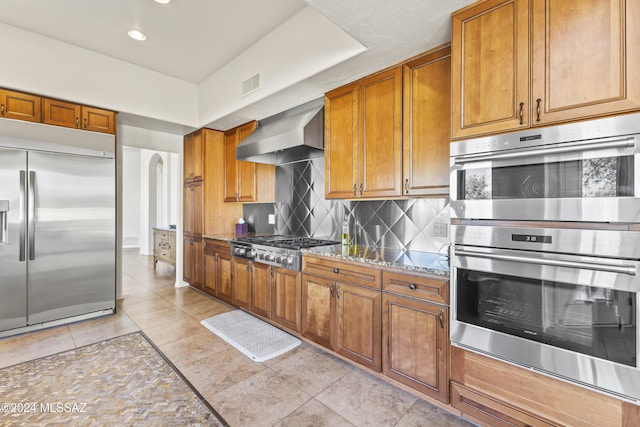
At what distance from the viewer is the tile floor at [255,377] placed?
70.7 inches

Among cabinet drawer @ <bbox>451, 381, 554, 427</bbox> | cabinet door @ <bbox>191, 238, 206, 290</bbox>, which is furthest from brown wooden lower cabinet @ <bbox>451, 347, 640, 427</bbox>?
cabinet door @ <bbox>191, 238, 206, 290</bbox>

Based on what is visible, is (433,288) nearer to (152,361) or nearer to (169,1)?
(152,361)

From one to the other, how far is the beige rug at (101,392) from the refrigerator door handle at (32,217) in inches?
45.1

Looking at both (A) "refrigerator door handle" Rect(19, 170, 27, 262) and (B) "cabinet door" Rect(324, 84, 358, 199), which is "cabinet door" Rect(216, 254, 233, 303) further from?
(A) "refrigerator door handle" Rect(19, 170, 27, 262)

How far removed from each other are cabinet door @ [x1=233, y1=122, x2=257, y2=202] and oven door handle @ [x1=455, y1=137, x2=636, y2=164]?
9.19ft

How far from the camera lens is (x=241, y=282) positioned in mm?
3445

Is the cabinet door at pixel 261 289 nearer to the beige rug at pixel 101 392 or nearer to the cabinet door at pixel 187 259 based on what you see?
the beige rug at pixel 101 392

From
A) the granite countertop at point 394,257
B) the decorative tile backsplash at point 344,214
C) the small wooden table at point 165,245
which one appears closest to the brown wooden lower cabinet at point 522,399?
the granite countertop at point 394,257

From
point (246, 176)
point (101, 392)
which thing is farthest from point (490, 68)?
point (101, 392)

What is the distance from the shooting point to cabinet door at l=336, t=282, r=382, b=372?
83.2 inches

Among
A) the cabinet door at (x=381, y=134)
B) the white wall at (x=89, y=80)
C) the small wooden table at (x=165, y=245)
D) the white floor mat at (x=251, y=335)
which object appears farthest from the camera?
the small wooden table at (x=165, y=245)

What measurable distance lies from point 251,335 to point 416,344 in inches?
66.4

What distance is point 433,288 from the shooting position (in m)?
1.82

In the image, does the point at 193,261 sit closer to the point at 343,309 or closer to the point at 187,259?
the point at 187,259
